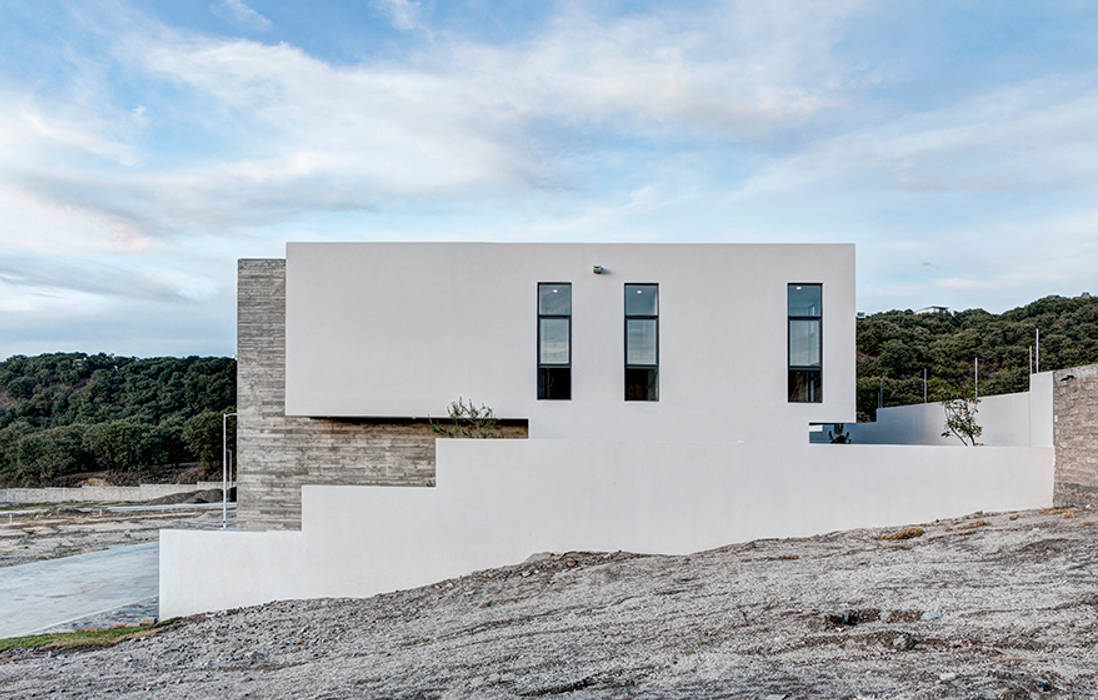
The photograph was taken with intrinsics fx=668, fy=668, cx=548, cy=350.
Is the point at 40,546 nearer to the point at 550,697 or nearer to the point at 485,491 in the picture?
the point at 485,491

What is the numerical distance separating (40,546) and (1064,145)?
118 feet

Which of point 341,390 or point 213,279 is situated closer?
point 341,390

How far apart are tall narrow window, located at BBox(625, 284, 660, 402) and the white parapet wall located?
100 inches

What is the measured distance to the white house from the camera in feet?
36.3

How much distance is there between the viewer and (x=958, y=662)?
474cm

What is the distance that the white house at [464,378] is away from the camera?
11078mm

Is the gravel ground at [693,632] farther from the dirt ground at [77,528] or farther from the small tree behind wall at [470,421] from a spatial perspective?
the dirt ground at [77,528]

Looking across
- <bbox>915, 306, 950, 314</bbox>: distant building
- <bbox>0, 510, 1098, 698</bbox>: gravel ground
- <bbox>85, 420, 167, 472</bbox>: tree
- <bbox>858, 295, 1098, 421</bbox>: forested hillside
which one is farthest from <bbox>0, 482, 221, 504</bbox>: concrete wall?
<bbox>915, 306, 950, 314</bbox>: distant building

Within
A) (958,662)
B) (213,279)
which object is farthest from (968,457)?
(213,279)

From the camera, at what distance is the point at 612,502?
427 inches

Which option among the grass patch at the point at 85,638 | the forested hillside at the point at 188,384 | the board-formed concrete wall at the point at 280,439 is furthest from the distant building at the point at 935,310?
the grass patch at the point at 85,638

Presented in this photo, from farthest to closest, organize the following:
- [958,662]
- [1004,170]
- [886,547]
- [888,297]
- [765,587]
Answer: [888,297], [1004,170], [886,547], [765,587], [958,662]

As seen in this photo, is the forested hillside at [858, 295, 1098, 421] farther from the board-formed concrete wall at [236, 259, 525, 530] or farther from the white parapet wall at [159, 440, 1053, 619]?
the board-formed concrete wall at [236, 259, 525, 530]

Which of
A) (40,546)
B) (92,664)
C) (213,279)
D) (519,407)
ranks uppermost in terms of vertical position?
(213,279)
